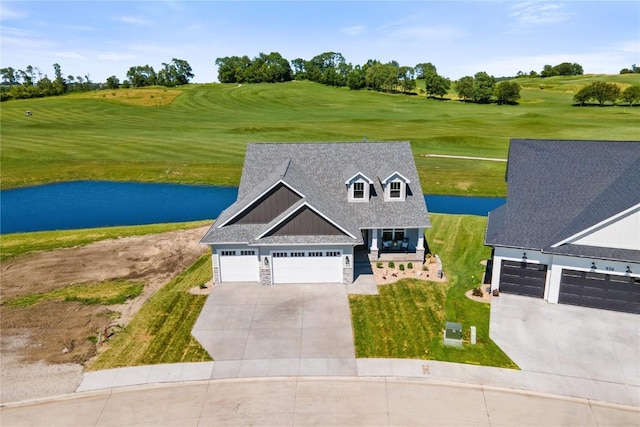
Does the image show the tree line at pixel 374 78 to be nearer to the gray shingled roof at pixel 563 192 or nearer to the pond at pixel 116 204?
the pond at pixel 116 204

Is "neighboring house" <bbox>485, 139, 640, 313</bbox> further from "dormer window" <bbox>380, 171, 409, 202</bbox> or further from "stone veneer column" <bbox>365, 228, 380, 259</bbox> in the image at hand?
"stone veneer column" <bbox>365, 228, 380, 259</bbox>

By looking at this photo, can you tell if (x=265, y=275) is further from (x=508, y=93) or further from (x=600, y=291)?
(x=508, y=93)

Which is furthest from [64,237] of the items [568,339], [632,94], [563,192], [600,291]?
[632,94]

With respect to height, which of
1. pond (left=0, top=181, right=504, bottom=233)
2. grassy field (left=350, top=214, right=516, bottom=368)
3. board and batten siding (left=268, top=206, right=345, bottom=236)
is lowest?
grassy field (left=350, top=214, right=516, bottom=368)

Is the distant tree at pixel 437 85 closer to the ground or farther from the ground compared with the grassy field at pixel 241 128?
farther from the ground

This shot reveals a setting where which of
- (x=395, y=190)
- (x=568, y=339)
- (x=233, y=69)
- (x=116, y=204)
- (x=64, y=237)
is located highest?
(x=233, y=69)

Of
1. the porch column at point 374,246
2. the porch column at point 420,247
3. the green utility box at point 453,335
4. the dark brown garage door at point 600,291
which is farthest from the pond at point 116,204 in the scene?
the green utility box at point 453,335

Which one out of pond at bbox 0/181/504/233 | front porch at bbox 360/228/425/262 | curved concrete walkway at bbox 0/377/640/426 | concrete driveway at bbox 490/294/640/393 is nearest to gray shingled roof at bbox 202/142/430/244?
front porch at bbox 360/228/425/262
